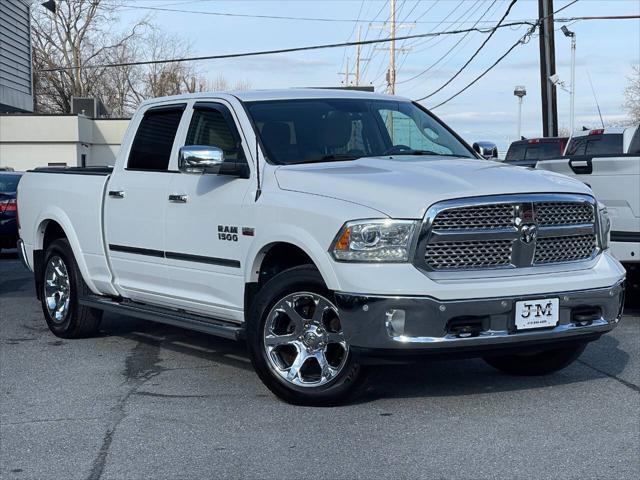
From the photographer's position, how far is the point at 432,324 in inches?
232

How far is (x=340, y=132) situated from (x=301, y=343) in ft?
5.62

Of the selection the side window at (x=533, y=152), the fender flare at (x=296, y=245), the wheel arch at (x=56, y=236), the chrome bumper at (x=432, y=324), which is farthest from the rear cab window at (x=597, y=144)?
the chrome bumper at (x=432, y=324)

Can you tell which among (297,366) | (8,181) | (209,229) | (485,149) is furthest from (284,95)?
(8,181)

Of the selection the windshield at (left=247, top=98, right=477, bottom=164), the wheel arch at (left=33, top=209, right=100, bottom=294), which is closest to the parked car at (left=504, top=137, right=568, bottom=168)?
the wheel arch at (left=33, top=209, right=100, bottom=294)

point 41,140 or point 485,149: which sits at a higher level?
point 41,140

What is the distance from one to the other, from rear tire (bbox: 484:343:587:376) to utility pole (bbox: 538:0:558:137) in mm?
20879

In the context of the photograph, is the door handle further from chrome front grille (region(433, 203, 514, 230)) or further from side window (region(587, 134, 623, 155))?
side window (region(587, 134, 623, 155))

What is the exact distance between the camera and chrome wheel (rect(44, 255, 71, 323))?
9258mm

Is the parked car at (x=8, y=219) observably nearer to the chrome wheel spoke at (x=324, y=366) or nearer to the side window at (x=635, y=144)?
the side window at (x=635, y=144)

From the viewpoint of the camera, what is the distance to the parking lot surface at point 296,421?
5.27 meters

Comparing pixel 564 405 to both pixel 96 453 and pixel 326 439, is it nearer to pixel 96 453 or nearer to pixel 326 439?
pixel 326 439

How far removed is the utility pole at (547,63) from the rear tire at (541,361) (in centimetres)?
2088

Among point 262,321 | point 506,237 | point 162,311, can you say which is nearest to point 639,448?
point 506,237

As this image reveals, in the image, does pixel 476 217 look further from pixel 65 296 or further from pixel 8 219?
pixel 8 219
